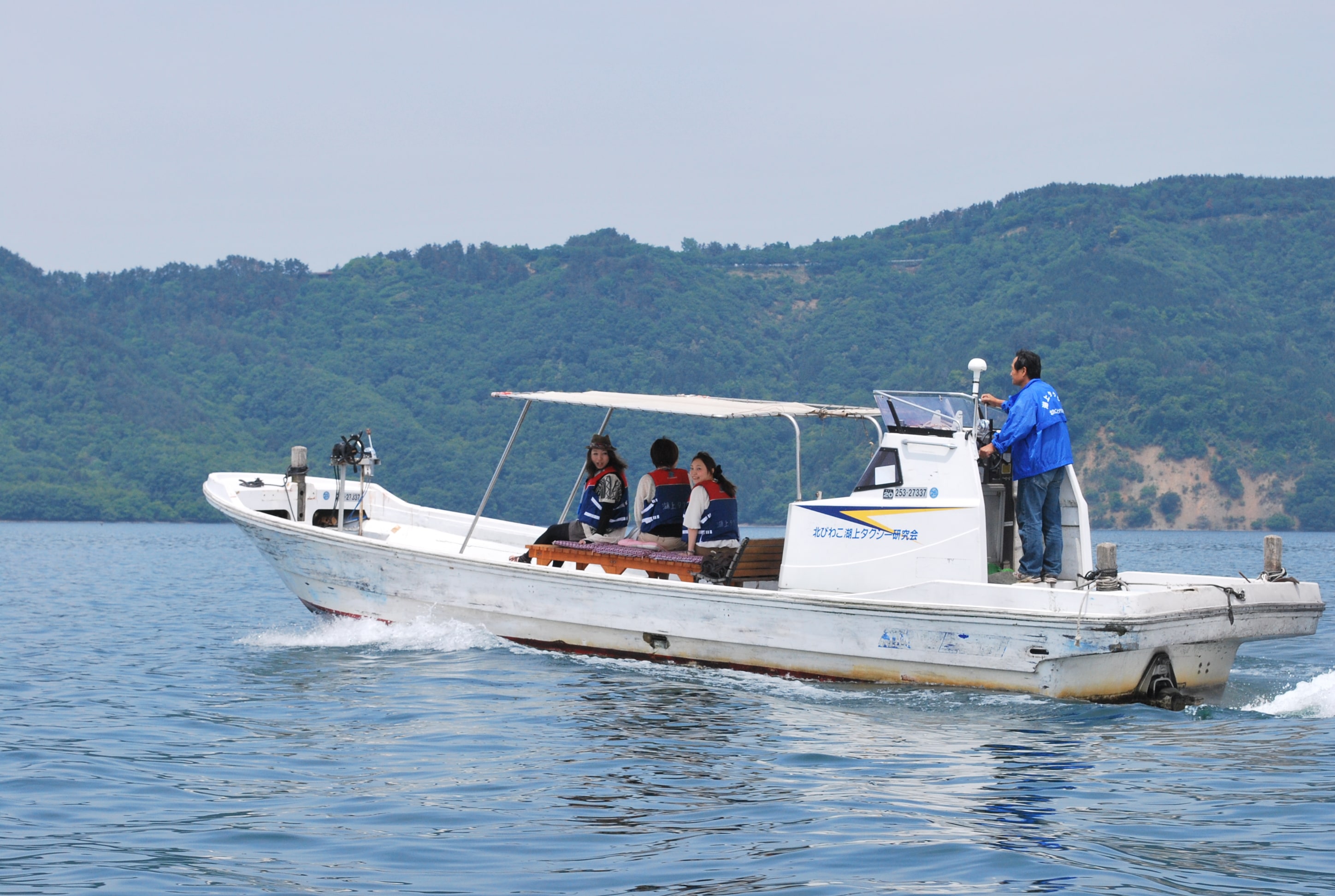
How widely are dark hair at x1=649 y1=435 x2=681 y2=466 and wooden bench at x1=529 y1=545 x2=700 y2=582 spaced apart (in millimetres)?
962

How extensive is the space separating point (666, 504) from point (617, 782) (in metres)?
4.73

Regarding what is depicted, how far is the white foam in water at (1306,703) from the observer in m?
10.4

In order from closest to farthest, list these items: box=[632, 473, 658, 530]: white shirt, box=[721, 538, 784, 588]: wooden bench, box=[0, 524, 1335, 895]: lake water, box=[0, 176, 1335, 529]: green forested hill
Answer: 1. box=[0, 524, 1335, 895]: lake water
2. box=[721, 538, 784, 588]: wooden bench
3. box=[632, 473, 658, 530]: white shirt
4. box=[0, 176, 1335, 529]: green forested hill

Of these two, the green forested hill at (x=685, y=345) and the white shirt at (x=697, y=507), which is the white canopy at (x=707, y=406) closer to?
the white shirt at (x=697, y=507)

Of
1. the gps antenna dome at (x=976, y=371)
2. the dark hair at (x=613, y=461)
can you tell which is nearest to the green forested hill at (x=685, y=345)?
the dark hair at (x=613, y=461)

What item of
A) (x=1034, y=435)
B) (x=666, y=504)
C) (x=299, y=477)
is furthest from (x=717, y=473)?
(x=299, y=477)

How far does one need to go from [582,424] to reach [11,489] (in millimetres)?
40630

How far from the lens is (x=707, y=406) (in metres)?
11.9

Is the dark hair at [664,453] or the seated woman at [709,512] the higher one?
the dark hair at [664,453]

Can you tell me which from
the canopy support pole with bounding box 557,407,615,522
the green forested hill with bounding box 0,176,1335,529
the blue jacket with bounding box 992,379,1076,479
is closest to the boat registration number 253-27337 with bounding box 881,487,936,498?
the blue jacket with bounding box 992,379,1076,479

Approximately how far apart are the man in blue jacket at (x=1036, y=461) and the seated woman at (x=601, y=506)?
3.55m

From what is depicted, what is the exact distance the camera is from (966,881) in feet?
21.3

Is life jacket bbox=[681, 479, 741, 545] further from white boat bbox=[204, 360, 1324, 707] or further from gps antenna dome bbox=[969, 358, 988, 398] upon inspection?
gps antenna dome bbox=[969, 358, 988, 398]

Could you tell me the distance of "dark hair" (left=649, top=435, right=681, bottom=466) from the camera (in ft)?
41.9
